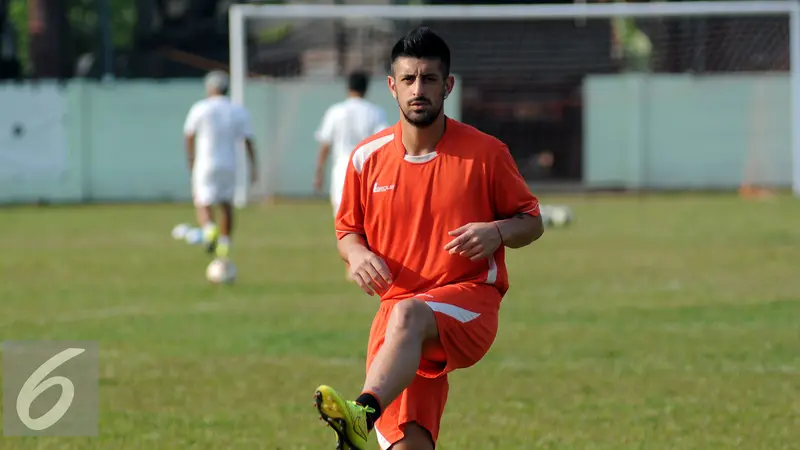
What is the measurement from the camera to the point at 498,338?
11867mm

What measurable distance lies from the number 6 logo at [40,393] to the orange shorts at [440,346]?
3.31 m

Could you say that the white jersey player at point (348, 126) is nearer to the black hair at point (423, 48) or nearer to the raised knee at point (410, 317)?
the black hair at point (423, 48)

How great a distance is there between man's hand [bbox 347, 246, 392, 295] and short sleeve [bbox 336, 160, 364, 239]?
0.84 ft

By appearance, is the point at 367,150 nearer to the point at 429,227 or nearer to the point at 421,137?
the point at 421,137

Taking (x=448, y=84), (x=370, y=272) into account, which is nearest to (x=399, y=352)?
(x=370, y=272)

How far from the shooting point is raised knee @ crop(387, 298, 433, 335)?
540 cm

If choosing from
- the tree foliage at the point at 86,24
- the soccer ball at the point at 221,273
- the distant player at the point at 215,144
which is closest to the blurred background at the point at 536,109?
the distant player at the point at 215,144

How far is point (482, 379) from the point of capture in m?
9.93

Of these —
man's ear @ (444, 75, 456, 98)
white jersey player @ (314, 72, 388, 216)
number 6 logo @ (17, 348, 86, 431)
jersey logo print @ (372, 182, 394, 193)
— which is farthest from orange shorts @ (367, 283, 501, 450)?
white jersey player @ (314, 72, 388, 216)

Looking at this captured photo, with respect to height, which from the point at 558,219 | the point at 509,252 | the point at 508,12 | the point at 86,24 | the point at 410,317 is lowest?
the point at 558,219

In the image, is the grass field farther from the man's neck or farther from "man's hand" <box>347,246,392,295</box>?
the man's neck

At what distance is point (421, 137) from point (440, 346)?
0.81 m

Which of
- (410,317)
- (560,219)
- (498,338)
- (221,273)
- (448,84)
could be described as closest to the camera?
(410,317)

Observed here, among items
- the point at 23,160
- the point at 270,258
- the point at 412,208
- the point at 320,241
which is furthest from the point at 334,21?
the point at 412,208
